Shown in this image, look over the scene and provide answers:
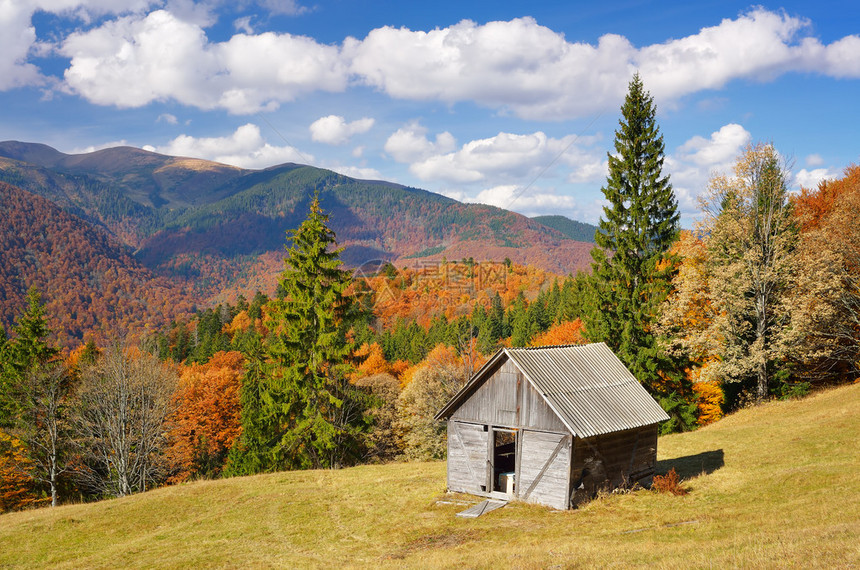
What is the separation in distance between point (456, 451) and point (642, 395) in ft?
30.1

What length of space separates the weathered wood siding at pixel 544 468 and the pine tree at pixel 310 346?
569 inches

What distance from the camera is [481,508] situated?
2286 centimetres

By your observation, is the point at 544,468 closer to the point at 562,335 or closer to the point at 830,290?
the point at 830,290

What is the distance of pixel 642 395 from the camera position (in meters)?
27.0

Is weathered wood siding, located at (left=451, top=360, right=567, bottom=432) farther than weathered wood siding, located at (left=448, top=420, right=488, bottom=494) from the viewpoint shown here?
No

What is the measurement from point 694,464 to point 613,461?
6.82m

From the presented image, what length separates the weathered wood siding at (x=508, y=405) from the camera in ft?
76.2

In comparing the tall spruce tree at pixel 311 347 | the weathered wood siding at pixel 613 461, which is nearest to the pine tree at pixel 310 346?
the tall spruce tree at pixel 311 347

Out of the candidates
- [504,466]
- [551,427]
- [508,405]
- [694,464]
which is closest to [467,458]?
[508,405]

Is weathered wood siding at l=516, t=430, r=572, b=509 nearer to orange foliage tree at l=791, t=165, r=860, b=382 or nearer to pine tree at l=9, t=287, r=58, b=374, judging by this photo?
orange foliage tree at l=791, t=165, r=860, b=382

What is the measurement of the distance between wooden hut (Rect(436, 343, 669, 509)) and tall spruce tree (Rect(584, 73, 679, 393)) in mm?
13981

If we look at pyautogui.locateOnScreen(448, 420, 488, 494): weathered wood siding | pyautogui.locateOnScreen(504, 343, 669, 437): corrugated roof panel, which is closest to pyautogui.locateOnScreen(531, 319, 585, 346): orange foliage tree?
pyautogui.locateOnScreen(504, 343, 669, 437): corrugated roof panel

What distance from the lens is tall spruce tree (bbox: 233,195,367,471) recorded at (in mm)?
35625

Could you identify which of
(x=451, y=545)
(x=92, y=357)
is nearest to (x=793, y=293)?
(x=451, y=545)
